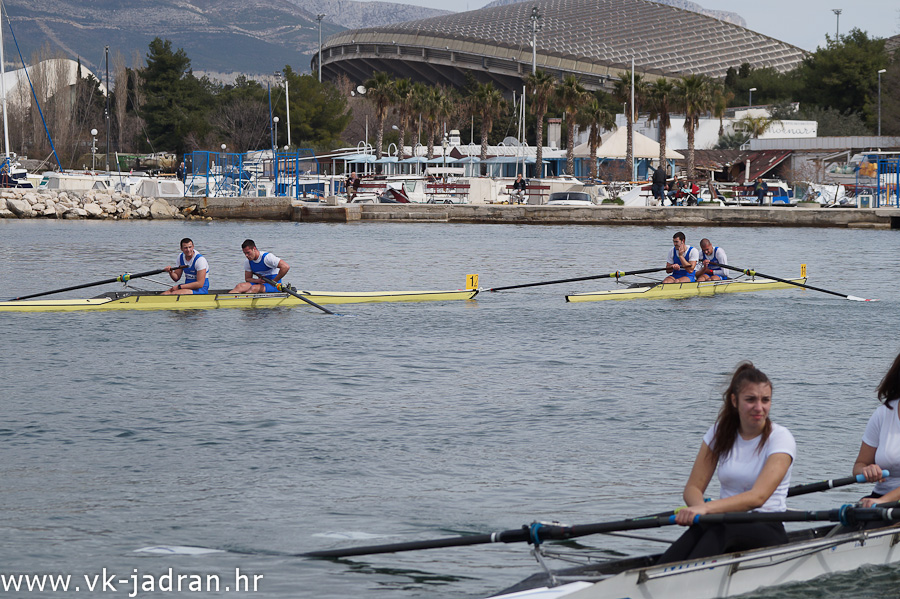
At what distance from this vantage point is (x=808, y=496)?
29.9 feet

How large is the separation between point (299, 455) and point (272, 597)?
3335 millimetres

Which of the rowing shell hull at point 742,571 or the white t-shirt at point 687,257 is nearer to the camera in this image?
the rowing shell hull at point 742,571

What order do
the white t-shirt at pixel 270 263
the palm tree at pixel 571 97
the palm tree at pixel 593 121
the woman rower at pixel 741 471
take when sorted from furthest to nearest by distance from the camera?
the palm tree at pixel 571 97, the palm tree at pixel 593 121, the white t-shirt at pixel 270 263, the woman rower at pixel 741 471

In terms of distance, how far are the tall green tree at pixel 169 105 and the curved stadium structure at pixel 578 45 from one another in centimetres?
4366

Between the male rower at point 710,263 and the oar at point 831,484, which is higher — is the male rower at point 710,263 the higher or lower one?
the higher one

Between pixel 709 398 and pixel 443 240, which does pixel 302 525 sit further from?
pixel 443 240

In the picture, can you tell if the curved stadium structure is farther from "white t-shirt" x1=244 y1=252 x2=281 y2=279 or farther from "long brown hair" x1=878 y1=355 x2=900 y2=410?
"long brown hair" x1=878 y1=355 x2=900 y2=410

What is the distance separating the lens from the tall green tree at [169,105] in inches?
3265

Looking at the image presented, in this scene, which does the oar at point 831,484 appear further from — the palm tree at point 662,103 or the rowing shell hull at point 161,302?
the palm tree at point 662,103

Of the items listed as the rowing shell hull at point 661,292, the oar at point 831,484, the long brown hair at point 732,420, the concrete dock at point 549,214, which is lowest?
the oar at point 831,484

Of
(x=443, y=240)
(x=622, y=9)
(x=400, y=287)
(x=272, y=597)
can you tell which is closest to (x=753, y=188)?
(x=443, y=240)

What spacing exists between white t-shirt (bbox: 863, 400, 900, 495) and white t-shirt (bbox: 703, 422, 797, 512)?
916 millimetres

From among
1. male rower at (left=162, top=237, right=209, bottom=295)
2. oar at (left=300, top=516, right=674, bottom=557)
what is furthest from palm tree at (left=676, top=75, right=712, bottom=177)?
oar at (left=300, top=516, right=674, bottom=557)

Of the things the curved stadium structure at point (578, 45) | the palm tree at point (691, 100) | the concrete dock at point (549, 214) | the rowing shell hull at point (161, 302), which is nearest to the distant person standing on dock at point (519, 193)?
the concrete dock at point (549, 214)
